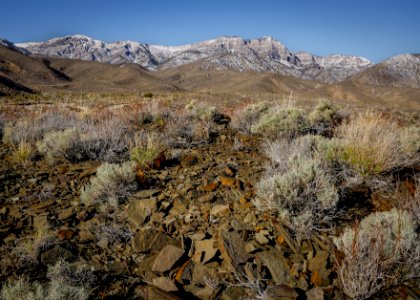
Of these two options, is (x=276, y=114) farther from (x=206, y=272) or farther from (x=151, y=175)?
(x=206, y=272)

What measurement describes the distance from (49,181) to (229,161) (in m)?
2.47

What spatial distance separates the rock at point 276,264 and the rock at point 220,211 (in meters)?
0.70

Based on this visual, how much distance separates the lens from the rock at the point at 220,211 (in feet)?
11.5

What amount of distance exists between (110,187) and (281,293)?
7.68 feet

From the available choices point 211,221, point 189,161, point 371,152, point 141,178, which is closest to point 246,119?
point 189,161

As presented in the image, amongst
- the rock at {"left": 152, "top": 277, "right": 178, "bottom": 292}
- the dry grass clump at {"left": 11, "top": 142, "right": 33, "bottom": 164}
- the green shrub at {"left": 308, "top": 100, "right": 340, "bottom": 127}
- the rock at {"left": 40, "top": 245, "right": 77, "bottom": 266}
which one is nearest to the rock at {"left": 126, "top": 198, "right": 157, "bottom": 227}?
the rock at {"left": 40, "top": 245, "right": 77, "bottom": 266}

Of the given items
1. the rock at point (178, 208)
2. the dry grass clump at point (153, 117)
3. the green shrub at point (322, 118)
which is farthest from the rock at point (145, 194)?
the green shrub at point (322, 118)

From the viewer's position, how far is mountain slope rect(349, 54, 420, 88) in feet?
457

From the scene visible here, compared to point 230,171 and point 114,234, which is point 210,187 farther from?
point 114,234

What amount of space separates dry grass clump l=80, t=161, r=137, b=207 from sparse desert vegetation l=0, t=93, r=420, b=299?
0.05 ft

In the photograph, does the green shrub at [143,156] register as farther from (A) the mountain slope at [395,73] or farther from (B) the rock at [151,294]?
(A) the mountain slope at [395,73]

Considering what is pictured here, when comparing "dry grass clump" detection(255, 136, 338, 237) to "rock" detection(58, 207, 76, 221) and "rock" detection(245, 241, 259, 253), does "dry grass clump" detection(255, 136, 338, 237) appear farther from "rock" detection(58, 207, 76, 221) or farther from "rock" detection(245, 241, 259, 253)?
"rock" detection(58, 207, 76, 221)

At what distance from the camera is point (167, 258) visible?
296 centimetres

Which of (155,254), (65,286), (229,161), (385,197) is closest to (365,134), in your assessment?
(385,197)
